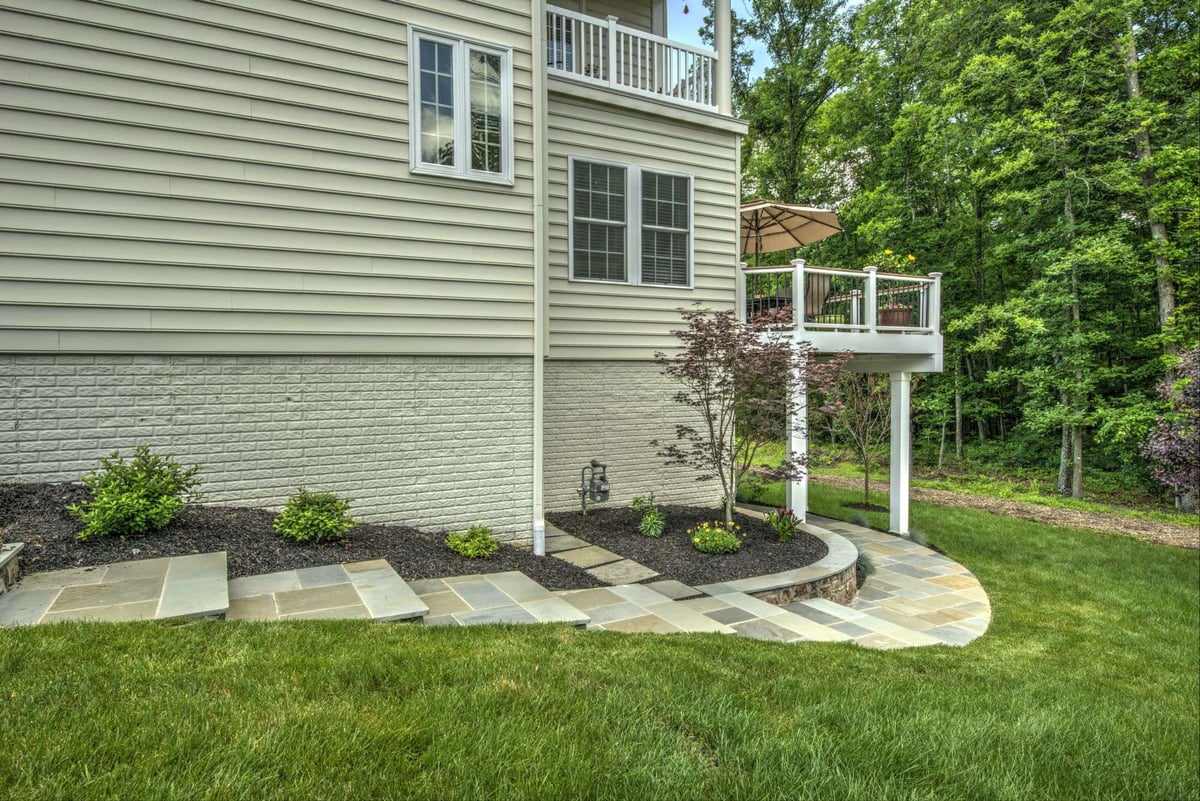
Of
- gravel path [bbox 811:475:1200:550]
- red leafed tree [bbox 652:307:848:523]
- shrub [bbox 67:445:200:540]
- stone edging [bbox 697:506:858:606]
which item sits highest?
red leafed tree [bbox 652:307:848:523]

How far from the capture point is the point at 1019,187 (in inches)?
573

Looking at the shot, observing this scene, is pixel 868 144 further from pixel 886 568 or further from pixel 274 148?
pixel 274 148

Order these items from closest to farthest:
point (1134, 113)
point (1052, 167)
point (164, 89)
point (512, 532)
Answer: point (164, 89)
point (512, 532)
point (1134, 113)
point (1052, 167)

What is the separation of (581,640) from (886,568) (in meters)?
5.37

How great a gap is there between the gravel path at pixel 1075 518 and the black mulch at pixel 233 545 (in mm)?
9775

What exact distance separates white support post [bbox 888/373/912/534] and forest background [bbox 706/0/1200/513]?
4900 mm

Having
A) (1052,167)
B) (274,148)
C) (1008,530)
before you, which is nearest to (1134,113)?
(1052,167)

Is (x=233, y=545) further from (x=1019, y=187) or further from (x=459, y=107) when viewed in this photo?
(x=1019, y=187)

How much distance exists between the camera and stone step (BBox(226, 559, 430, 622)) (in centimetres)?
358

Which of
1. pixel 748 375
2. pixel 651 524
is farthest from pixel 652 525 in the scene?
pixel 748 375

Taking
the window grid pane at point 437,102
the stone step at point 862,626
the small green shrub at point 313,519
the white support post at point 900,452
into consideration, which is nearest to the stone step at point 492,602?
the small green shrub at point 313,519

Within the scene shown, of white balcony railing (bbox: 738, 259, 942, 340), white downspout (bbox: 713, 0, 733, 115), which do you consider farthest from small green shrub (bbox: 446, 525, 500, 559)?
white downspout (bbox: 713, 0, 733, 115)

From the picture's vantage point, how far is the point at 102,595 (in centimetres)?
340

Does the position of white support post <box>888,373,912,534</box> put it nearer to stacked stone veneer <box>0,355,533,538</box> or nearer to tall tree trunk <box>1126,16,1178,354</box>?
stacked stone veneer <box>0,355,533,538</box>
